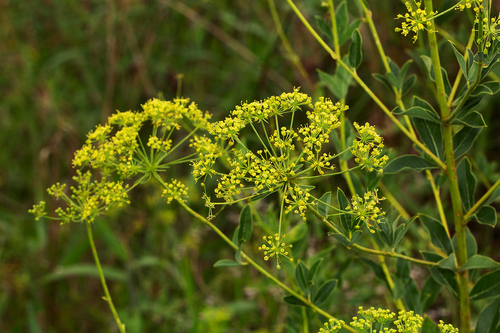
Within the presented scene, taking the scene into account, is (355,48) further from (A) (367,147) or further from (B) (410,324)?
(B) (410,324)

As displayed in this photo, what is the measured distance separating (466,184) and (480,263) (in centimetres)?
32

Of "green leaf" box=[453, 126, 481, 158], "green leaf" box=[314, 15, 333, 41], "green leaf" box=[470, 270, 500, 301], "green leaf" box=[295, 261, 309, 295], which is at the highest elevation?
"green leaf" box=[314, 15, 333, 41]

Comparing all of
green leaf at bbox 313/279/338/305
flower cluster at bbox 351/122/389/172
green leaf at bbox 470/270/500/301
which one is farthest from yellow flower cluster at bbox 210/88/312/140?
green leaf at bbox 470/270/500/301

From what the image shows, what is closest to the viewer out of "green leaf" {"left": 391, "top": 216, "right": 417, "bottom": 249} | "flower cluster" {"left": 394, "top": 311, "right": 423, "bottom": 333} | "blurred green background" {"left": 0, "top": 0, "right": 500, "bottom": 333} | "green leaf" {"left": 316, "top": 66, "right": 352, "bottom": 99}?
"flower cluster" {"left": 394, "top": 311, "right": 423, "bottom": 333}

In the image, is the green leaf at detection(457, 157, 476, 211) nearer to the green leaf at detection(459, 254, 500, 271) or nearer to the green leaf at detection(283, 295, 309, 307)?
the green leaf at detection(459, 254, 500, 271)

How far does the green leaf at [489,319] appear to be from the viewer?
1.55 m

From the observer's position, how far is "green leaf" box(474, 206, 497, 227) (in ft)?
4.95

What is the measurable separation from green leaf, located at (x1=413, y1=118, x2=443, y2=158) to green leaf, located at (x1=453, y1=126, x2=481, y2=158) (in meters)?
0.05

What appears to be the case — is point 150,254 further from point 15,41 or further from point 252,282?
point 15,41

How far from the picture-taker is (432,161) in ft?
5.27

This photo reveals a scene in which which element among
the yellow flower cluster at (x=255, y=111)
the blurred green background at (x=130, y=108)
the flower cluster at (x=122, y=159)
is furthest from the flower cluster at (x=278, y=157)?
the blurred green background at (x=130, y=108)

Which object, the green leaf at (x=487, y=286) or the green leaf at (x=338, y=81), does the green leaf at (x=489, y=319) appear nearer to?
the green leaf at (x=487, y=286)

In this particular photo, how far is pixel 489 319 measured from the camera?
1.56m

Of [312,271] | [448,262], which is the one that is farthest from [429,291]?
[312,271]
